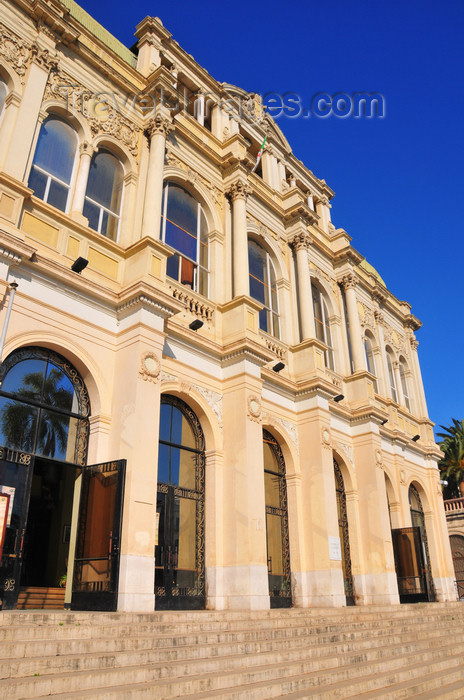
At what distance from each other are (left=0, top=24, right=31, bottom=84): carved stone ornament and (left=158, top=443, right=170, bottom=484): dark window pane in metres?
8.59

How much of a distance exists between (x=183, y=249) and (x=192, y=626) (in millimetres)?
10021

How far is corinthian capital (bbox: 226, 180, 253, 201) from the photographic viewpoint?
16797mm

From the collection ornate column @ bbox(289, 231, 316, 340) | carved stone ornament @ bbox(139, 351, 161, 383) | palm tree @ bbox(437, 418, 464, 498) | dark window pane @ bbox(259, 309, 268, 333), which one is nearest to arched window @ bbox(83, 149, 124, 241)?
carved stone ornament @ bbox(139, 351, 161, 383)

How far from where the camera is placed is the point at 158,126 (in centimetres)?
1437

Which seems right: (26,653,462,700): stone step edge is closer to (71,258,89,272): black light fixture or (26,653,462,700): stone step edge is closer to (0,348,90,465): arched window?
(0,348,90,465): arched window

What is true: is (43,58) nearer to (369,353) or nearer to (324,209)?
(324,209)

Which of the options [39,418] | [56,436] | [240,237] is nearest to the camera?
Result: [39,418]

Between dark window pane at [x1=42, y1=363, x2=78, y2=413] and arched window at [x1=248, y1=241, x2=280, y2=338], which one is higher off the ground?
arched window at [x1=248, y1=241, x2=280, y2=338]

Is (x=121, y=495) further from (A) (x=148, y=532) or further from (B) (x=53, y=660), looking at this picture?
(B) (x=53, y=660)

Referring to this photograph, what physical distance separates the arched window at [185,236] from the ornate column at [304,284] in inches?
161

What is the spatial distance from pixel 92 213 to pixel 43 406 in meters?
5.06

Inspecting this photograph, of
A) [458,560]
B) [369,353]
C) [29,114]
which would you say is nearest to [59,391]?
[29,114]

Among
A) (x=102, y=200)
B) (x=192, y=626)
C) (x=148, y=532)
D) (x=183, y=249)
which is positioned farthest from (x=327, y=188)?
(x=192, y=626)

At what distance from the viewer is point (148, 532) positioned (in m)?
10.0
